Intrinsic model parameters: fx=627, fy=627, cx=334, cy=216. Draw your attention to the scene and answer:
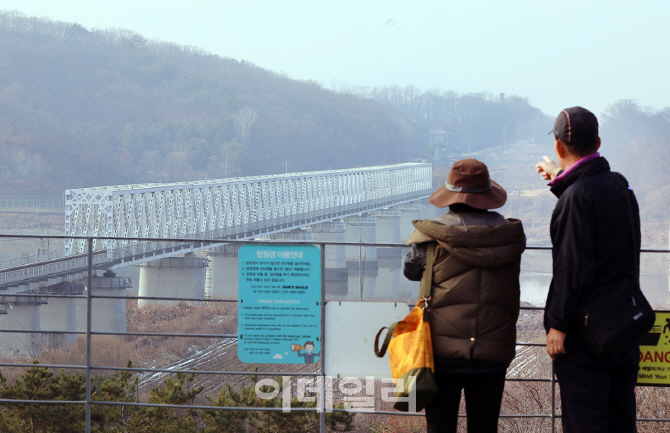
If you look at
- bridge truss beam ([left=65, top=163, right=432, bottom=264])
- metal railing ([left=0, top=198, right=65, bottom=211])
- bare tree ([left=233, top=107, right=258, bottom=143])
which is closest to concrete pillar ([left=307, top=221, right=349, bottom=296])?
bridge truss beam ([left=65, top=163, right=432, bottom=264])

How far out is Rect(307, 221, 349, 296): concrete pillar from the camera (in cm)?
6501

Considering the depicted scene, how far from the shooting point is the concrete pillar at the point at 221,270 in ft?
175

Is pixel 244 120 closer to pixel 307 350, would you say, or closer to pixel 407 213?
pixel 407 213

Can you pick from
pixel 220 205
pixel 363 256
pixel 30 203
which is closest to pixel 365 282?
pixel 363 256

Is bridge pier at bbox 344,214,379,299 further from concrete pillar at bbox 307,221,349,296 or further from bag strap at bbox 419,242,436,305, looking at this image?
bag strap at bbox 419,242,436,305

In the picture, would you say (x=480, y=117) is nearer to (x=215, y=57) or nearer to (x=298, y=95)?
(x=298, y=95)

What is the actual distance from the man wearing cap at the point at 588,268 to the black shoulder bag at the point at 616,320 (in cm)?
3

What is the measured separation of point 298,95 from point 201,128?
37.2 metres

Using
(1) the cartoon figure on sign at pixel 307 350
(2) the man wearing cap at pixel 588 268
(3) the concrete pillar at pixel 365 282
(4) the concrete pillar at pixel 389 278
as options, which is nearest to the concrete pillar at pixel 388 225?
(4) the concrete pillar at pixel 389 278

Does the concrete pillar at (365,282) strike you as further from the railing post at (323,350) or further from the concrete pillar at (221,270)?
the railing post at (323,350)

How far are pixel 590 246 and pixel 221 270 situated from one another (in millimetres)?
53183

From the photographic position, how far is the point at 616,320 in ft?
8.84

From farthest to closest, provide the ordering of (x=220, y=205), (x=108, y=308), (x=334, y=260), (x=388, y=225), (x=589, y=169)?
(x=388, y=225) → (x=334, y=260) → (x=220, y=205) → (x=108, y=308) → (x=589, y=169)

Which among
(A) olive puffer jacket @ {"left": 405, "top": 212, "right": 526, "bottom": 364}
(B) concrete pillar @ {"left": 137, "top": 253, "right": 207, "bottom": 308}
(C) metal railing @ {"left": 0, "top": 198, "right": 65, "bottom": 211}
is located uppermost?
(C) metal railing @ {"left": 0, "top": 198, "right": 65, "bottom": 211}
